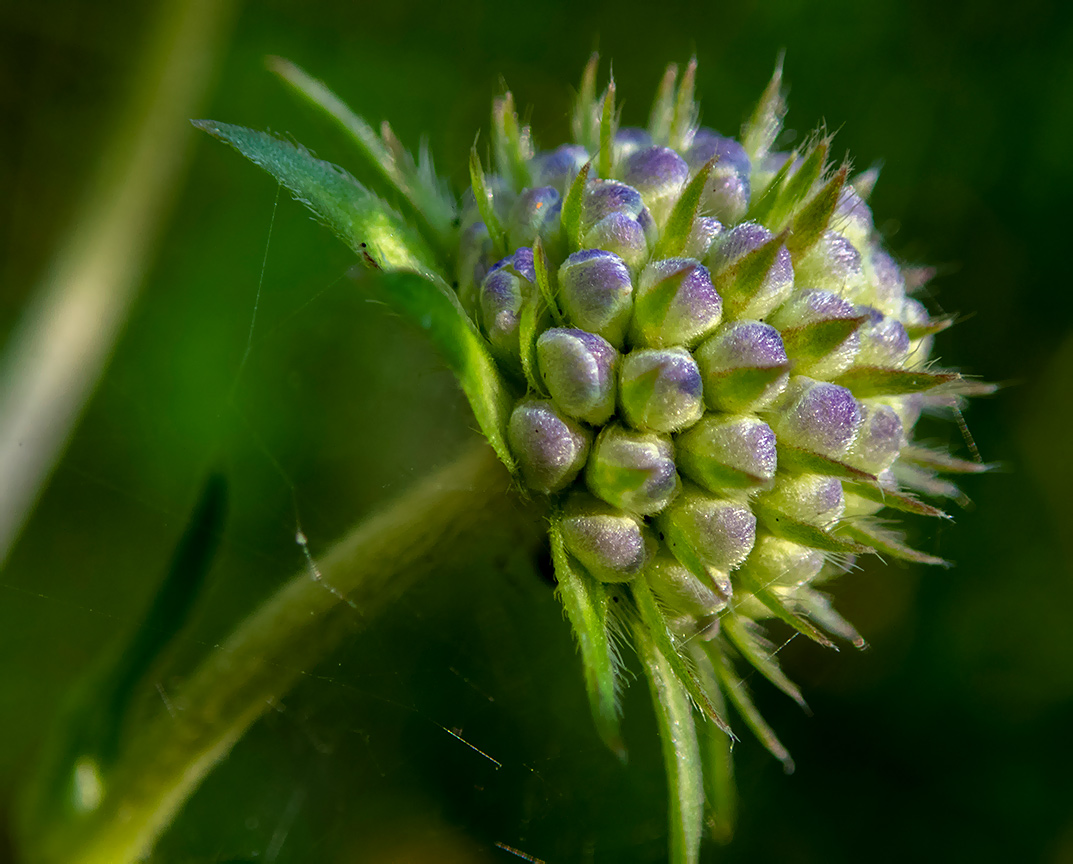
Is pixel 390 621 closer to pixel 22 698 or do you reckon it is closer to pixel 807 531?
pixel 807 531

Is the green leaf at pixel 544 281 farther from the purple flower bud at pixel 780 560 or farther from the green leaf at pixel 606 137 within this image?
the purple flower bud at pixel 780 560

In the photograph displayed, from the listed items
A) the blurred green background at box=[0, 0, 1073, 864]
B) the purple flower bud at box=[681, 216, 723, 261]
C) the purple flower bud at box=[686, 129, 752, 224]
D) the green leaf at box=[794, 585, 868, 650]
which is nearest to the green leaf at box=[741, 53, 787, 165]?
the purple flower bud at box=[686, 129, 752, 224]

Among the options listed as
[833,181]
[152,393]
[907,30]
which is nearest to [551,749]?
[833,181]

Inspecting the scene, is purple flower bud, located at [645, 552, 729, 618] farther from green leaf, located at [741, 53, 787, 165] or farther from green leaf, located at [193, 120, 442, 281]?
green leaf, located at [741, 53, 787, 165]

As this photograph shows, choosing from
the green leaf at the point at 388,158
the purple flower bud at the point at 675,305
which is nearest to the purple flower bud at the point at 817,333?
the purple flower bud at the point at 675,305

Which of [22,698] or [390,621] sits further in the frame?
[22,698]

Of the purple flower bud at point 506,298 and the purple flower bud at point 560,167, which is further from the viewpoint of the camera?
the purple flower bud at point 560,167

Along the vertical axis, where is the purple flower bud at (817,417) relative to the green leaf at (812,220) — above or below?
below
